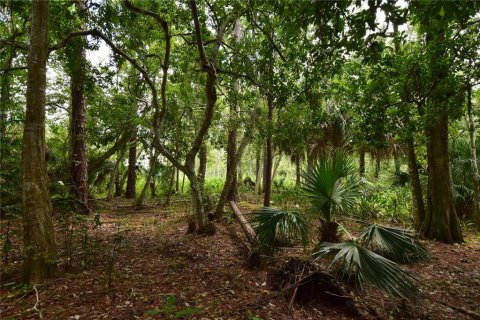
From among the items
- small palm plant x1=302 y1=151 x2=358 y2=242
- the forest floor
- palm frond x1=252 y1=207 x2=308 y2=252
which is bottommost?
the forest floor

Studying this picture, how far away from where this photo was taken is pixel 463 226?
30.0 ft

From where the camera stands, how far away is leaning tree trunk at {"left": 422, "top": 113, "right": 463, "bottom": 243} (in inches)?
290

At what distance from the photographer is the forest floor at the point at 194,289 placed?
3594 mm

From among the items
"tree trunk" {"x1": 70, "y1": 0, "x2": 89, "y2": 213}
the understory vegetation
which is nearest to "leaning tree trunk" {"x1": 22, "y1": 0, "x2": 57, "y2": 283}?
the understory vegetation

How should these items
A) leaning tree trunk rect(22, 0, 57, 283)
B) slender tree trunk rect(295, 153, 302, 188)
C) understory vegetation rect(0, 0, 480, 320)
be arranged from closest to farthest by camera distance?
1. understory vegetation rect(0, 0, 480, 320)
2. leaning tree trunk rect(22, 0, 57, 283)
3. slender tree trunk rect(295, 153, 302, 188)

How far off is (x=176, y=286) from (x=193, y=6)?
4.37 m

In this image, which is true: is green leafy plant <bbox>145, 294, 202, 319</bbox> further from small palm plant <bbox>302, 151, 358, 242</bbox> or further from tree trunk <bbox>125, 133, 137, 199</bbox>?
tree trunk <bbox>125, 133, 137, 199</bbox>

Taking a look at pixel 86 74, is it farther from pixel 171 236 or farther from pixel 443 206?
pixel 443 206

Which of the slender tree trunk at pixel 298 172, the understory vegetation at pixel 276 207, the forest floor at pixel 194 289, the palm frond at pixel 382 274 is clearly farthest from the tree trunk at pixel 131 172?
the palm frond at pixel 382 274

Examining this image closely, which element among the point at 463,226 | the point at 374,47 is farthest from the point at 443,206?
the point at 374,47

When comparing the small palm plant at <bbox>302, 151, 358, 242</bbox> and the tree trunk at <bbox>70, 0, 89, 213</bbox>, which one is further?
the tree trunk at <bbox>70, 0, 89, 213</bbox>

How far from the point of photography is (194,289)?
4.23 m

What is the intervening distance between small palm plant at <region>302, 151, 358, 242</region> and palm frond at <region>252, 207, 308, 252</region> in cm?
36

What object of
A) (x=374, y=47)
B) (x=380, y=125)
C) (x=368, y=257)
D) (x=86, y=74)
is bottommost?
(x=368, y=257)
